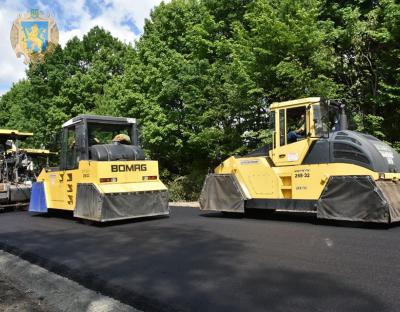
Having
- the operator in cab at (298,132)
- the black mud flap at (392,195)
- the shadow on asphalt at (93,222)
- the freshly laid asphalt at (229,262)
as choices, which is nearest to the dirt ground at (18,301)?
the freshly laid asphalt at (229,262)

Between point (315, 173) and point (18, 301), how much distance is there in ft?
22.7

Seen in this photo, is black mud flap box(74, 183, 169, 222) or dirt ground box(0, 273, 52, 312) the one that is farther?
black mud flap box(74, 183, 169, 222)

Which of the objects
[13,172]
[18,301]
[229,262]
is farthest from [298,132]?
[13,172]

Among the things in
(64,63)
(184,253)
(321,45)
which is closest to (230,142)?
(321,45)

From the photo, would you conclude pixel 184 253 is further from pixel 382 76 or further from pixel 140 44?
pixel 140 44

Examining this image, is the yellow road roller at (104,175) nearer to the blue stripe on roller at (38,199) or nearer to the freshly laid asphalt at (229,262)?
the blue stripe on roller at (38,199)

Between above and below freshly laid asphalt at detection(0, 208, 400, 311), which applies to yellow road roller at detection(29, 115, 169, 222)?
above

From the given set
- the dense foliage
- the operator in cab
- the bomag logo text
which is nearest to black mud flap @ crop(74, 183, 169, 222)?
the bomag logo text

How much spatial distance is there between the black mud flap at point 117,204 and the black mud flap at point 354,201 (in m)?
4.04

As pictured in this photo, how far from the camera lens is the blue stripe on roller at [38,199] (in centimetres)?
1364

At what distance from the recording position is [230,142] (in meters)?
19.5

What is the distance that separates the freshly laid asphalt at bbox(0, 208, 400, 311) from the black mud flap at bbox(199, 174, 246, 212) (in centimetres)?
100

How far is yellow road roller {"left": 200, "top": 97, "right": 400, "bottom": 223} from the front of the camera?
30.6 feet

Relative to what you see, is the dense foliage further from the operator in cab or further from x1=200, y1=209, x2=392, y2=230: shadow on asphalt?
the operator in cab
